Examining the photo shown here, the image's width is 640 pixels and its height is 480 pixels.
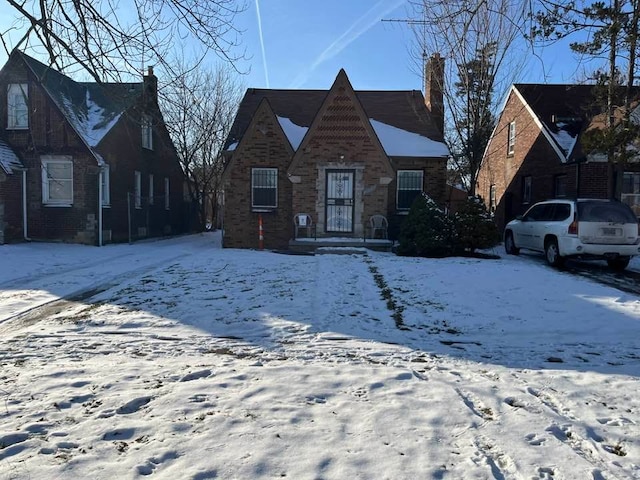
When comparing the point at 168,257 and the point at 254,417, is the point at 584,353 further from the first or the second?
the point at 168,257

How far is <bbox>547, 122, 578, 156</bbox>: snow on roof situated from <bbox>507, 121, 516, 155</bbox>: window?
3.06 m

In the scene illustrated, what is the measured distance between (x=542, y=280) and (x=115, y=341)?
24.9ft

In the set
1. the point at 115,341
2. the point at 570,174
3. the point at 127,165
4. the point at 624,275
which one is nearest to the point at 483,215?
the point at 624,275

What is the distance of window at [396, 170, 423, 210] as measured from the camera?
666 inches

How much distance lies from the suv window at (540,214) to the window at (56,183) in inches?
645

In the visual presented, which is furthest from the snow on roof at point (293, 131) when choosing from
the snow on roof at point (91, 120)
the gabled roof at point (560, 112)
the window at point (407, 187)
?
the gabled roof at point (560, 112)

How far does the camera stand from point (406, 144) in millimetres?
17297

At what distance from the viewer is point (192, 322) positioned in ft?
19.2

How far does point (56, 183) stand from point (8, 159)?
1715 millimetres

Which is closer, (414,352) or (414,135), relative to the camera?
(414,352)

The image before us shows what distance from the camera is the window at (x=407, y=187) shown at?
666 inches

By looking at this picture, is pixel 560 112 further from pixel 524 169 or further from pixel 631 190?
pixel 631 190

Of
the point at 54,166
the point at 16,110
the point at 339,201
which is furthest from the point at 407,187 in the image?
the point at 16,110

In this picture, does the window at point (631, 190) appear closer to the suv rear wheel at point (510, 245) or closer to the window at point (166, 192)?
the suv rear wheel at point (510, 245)
